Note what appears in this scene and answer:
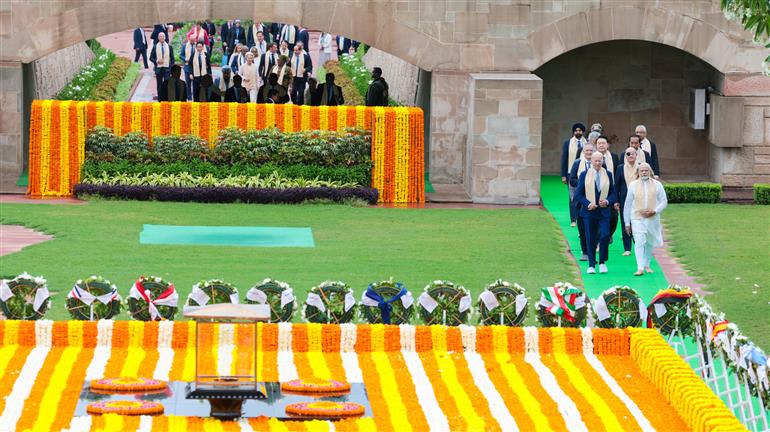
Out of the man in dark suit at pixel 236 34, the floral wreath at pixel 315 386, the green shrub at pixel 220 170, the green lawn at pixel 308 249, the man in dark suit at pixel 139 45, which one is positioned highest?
the man in dark suit at pixel 236 34

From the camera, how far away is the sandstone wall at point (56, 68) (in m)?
34.2

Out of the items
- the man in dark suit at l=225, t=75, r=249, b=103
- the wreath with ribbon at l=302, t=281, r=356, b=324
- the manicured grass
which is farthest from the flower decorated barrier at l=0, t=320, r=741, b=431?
the man in dark suit at l=225, t=75, r=249, b=103

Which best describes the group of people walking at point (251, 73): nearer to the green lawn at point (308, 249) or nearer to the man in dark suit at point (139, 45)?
the man in dark suit at point (139, 45)

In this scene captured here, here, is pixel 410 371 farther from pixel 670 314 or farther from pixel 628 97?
pixel 628 97

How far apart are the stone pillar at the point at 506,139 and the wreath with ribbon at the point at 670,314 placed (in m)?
13.0

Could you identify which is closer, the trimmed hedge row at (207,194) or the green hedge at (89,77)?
the trimmed hedge row at (207,194)

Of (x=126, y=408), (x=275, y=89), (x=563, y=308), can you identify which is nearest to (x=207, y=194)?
(x=275, y=89)

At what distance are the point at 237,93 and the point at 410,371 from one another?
1749cm

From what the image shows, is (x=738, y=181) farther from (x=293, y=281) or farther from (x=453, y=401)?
(x=453, y=401)

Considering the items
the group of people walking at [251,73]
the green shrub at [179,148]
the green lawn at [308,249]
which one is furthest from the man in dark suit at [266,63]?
the green lawn at [308,249]

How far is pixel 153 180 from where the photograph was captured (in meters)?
28.8

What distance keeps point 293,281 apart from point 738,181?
12.4 m

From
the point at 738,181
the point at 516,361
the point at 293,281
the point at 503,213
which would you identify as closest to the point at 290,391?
the point at 516,361

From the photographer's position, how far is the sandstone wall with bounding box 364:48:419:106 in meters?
35.3
